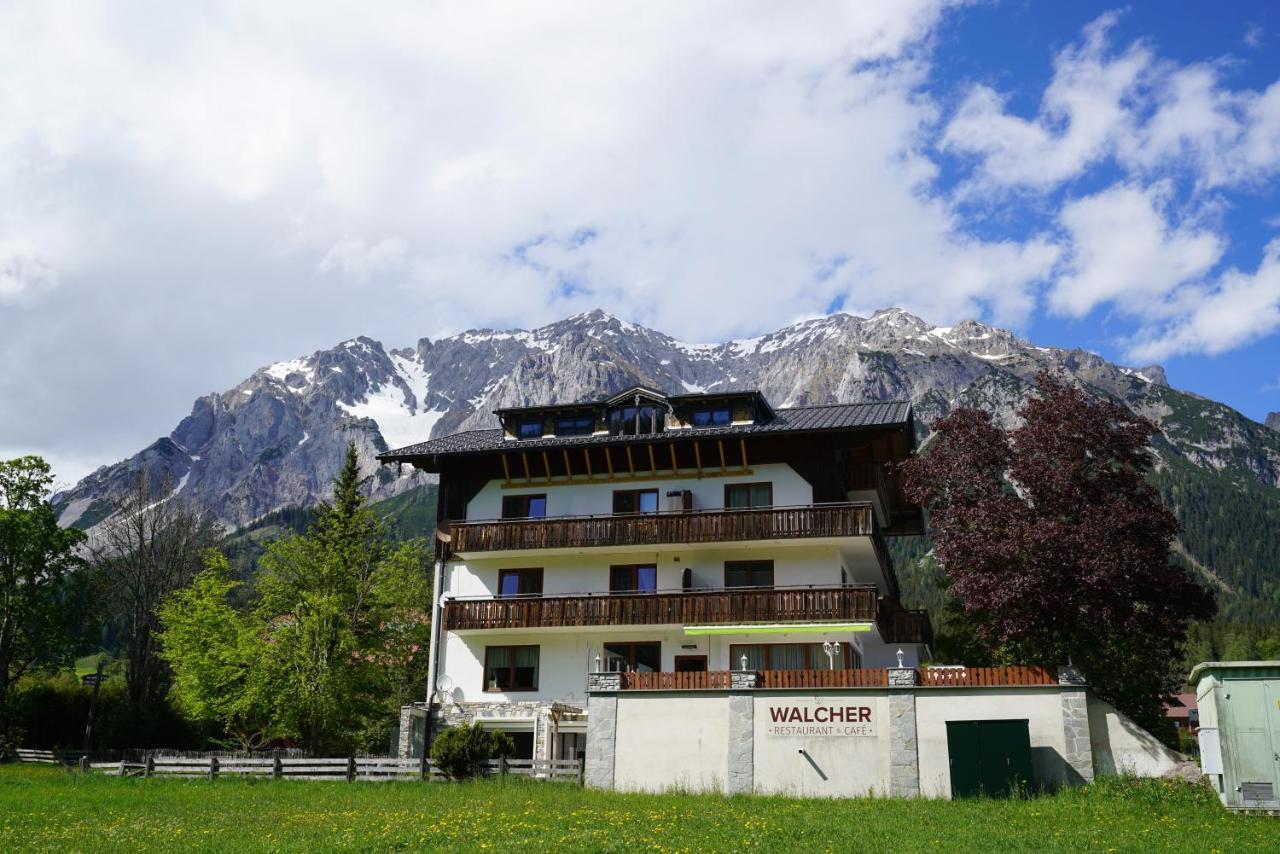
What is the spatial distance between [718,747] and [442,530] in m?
15.9

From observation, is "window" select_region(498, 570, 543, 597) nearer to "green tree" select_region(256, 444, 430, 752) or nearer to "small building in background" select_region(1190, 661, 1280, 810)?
"green tree" select_region(256, 444, 430, 752)

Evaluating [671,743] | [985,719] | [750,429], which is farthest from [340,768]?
[985,719]

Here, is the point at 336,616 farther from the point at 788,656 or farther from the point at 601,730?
the point at 788,656

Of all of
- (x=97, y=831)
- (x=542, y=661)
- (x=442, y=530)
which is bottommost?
(x=97, y=831)

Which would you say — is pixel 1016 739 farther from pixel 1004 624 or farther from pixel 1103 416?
pixel 1103 416

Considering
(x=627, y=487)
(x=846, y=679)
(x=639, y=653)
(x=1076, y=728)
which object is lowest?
(x=1076, y=728)

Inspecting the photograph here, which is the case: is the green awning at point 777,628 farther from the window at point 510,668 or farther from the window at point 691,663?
the window at point 510,668

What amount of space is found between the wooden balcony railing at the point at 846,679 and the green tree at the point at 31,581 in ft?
105

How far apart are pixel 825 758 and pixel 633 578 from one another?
12798 mm

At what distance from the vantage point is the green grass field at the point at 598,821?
730 inches

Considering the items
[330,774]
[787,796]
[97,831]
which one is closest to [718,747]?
[787,796]

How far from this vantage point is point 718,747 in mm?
28438

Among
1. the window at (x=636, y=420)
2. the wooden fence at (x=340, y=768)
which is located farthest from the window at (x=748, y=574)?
the wooden fence at (x=340, y=768)

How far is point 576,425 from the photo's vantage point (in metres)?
42.0
